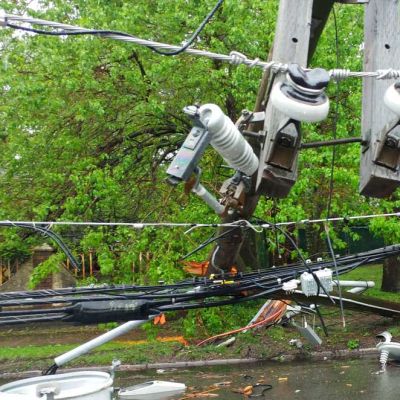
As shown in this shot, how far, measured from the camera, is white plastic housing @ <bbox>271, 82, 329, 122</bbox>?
2.96m

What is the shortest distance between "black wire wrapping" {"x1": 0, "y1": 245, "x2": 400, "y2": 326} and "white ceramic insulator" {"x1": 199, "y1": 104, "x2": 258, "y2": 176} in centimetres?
132

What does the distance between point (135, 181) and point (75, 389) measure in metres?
6.18

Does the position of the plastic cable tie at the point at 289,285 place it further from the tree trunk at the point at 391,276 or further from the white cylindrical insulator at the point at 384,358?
the tree trunk at the point at 391,276

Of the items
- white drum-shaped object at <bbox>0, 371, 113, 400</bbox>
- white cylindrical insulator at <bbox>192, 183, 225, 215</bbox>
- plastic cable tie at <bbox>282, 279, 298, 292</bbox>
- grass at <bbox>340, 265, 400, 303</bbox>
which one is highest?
white cylindrical insulator at <bbox>192, 183, 225, 215</bbox>

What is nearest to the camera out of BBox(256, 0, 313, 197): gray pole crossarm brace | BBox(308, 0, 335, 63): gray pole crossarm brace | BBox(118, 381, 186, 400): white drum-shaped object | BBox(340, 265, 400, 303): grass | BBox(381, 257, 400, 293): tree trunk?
BBox(256, 0, 313, 197): gray pole crossarm brace

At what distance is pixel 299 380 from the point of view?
884cm

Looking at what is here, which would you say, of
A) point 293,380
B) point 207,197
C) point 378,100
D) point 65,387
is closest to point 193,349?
point 293,380

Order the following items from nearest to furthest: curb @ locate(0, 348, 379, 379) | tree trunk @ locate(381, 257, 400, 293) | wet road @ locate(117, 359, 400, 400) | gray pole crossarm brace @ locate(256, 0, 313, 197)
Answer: gray pole crossarm brace @ locate(256, 0, 313, 197) < wet road @ locate(117, 359, 400, 400) < curb @ locate(0, 348, 379, 379) < tree trunk @ locate(381, 257, 400, 293)

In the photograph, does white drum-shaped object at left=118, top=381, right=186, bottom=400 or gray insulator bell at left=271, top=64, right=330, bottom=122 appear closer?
gray insulator bell at left=271, top=64, right=330, bottom=122

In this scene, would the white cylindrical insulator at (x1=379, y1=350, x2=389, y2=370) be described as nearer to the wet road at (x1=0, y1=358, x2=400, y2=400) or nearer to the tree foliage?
the wet road at (x1=0, y1=358, x2=400, y2=400)

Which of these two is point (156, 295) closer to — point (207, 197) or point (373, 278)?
point (207, 197)

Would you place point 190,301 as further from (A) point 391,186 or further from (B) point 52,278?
(B) point 52,278

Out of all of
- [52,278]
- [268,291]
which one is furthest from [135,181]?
[268,291]

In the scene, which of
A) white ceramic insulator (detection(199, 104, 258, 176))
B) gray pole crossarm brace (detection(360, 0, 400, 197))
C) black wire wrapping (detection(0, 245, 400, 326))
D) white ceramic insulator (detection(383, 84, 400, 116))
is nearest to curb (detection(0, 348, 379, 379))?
black wire wrapping (detection(0, 245, 400, 326))
